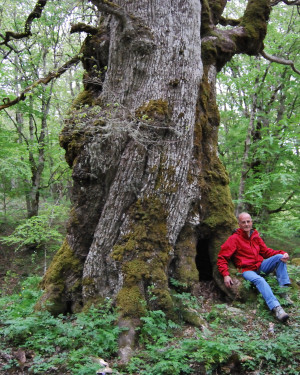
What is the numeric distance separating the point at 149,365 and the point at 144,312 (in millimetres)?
751

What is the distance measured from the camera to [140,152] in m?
4.17

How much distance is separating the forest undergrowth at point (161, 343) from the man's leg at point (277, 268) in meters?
0.37

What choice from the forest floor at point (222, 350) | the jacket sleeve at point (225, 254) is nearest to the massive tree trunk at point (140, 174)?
the jacket sleeve at point (225, 254)

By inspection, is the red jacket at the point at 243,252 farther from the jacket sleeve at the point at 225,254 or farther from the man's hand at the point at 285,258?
the man's hand at the point at 285,258

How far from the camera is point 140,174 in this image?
4.16 m

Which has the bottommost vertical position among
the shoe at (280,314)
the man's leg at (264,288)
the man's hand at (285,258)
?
the shoe at (280,314)

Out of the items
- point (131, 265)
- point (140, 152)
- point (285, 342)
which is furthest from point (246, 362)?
point (140, 152)

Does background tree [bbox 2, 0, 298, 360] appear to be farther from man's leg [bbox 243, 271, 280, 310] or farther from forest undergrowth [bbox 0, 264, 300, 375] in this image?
man's leg [bbox 243, 271, 280, 310]

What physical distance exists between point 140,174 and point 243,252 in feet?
7.11

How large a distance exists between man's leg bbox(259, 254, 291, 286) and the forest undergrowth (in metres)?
0.37

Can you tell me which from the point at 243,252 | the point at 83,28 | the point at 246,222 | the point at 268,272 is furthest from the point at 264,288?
the point at 83,28

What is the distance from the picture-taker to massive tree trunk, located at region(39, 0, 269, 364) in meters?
3.96

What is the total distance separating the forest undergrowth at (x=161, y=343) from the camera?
2779mm

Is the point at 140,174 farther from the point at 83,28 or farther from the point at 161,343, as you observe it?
the point at 83,28
